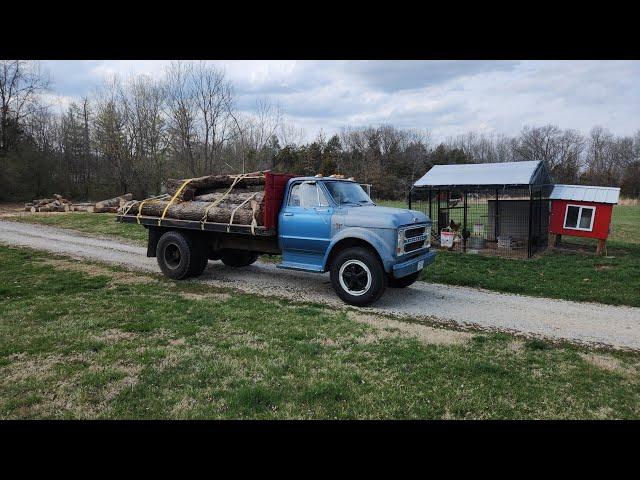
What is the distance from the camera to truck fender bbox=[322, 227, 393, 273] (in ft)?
24.0

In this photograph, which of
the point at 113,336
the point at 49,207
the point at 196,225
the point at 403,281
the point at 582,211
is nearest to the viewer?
the point at 113,336

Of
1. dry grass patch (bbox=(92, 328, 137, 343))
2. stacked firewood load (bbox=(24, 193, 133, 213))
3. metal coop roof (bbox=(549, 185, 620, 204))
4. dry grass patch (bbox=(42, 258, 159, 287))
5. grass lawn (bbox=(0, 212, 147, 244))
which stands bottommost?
dry grass patch (bbox=(92, 328, 137, 343))

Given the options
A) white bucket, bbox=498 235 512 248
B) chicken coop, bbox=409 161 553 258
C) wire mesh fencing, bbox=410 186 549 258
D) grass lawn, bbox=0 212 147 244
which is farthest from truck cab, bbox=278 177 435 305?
grass lawn, bbox=0 212 147 244

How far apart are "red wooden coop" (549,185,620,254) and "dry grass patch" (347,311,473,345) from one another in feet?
29.6

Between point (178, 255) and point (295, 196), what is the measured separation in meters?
3.13

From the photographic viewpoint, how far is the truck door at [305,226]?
8086 mm

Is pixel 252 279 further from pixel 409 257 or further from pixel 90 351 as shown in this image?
pixel 90 351

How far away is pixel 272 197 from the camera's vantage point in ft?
28.0

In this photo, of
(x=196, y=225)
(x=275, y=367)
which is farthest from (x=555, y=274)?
(x=196, y=225)

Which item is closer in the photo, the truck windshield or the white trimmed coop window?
the truck windshield

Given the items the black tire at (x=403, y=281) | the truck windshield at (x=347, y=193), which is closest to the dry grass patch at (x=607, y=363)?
the black tire at (x=403, y=281)

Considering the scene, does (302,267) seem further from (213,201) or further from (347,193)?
(213,201)

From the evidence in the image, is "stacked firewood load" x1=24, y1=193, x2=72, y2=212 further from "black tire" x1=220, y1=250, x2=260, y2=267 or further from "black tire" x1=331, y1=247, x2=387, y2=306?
"black tire" x1=331, y1=247, x2=387, y2=306

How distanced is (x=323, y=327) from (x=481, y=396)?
101 inches
